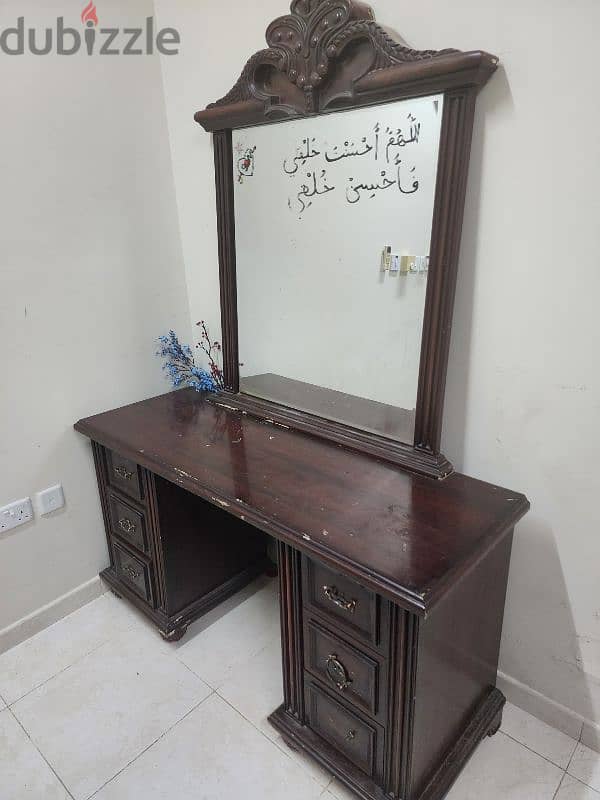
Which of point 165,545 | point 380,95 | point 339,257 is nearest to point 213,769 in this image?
point 165,545

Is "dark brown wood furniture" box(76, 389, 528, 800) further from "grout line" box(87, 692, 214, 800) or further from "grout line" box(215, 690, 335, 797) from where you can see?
"grout line" box(87, 692, 214, 800)

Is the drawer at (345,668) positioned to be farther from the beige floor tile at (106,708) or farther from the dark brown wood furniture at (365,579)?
the beige floor tile at (106,708)

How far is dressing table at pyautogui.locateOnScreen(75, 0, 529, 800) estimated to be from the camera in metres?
1.07

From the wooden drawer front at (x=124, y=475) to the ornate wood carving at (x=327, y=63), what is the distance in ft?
3.53

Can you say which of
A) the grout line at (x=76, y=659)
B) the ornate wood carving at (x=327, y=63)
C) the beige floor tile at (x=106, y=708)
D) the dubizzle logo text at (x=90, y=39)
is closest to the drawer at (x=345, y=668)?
the beige floor tile at (x=106, y=708)

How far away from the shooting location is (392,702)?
41.8 inches

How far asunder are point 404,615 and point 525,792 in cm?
68

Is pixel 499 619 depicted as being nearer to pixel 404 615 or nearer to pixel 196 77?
pixel 404 615

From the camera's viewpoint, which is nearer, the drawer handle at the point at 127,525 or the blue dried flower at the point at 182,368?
the drawer handle at the point at 127,525

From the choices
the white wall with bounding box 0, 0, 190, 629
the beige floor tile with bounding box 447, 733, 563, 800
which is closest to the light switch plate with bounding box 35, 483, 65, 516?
the white wall with bounding box 0, 0, 190, 629

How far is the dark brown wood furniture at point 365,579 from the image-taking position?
3.32ft

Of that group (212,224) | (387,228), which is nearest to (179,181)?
(212,224)

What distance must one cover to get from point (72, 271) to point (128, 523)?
826mm

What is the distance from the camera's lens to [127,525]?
Result: 1713 millimetres
